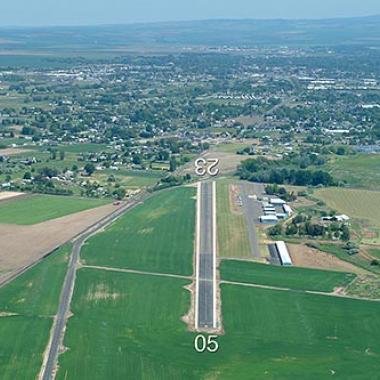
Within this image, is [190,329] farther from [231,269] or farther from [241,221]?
[241,221]

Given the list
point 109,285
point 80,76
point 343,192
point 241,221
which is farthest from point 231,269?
point 80,76

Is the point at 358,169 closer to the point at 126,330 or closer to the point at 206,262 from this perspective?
the point at 206,262

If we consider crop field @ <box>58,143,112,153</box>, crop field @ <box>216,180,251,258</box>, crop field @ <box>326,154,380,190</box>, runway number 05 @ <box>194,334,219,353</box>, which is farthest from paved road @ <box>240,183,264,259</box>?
crop field @ <box>58,143,112,153</box>

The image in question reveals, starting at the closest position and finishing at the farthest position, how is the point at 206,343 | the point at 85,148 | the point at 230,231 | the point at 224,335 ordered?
the point at 206,343 < the point at 224,335 < the point at 230,231 < the point at 85,148

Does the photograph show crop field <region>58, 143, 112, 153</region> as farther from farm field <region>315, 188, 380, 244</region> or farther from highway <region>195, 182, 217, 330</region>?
farm field <region>315, 188, 380, 244</region>

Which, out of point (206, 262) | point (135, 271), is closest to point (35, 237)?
point (135, 271)

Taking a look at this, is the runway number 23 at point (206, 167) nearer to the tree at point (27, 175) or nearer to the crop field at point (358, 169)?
the crop field at point (358, 169)

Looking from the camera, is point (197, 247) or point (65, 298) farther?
point (197, 247)
